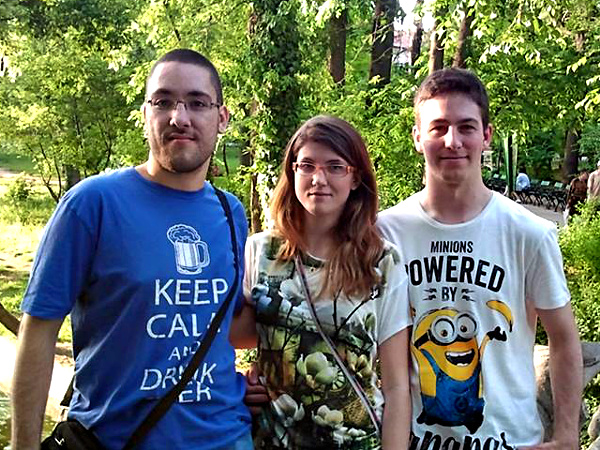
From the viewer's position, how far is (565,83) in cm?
1073

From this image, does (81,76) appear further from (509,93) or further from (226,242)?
(226,242)

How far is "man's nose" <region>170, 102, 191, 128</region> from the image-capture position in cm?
201

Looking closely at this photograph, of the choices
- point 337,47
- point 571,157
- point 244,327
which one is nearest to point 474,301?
point 244,327

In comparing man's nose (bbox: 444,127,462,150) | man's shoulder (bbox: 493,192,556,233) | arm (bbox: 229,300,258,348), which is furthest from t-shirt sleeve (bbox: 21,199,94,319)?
man's shoulder (bbox: 493,192,556,233)

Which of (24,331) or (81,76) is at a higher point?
(81,76)

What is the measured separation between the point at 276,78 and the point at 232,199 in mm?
6364

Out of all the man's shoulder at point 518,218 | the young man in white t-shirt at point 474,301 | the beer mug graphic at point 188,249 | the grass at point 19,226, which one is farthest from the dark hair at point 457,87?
the grass at point 19,226

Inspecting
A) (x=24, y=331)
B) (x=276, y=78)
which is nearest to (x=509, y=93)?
(x=276, y=78)

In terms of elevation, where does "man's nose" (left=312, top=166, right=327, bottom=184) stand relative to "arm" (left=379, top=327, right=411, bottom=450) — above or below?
above

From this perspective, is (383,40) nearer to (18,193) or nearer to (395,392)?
(395,392)

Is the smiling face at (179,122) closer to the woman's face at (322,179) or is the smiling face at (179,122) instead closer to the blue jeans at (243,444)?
the woman's face at (322,179)

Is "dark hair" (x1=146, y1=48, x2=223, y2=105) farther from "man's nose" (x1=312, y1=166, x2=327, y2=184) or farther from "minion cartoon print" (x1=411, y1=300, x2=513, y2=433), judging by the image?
"minion cartoon print" (x1=411, y1=300, x2=513, y2=433)

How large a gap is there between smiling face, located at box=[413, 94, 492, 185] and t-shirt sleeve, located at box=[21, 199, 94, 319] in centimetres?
104

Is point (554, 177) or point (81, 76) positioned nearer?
point (81, 76)
